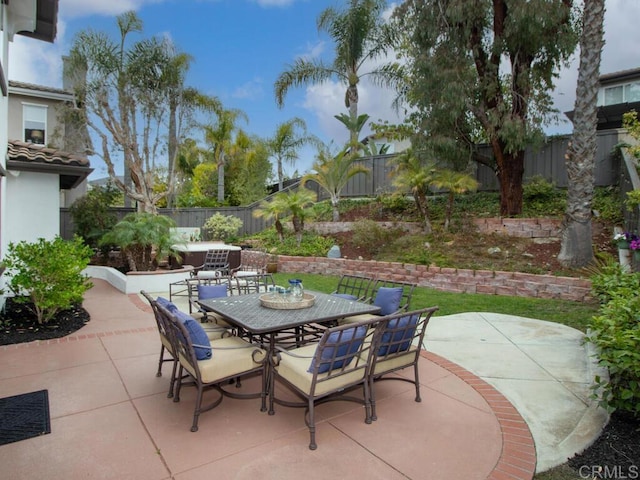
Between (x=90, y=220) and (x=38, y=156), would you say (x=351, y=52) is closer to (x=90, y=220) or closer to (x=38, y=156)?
(x=90, y=220)

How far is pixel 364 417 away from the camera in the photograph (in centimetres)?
334

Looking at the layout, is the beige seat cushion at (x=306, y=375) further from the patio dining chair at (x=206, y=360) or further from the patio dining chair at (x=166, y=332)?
the patio dining chair at (x=166, y=332)

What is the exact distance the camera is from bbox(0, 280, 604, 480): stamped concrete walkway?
2.61m

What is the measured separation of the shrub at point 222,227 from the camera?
17.4 meters

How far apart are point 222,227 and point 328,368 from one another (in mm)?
14987

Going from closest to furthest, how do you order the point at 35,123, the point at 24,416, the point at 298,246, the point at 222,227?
1. the point at 24,416
2. the point at 298,246
3. the point at 35,123
4. the point at 222,227

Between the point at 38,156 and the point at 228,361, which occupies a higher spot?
the point at 38,156

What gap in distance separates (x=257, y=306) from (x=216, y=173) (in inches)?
858

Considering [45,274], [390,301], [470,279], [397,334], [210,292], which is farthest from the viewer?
[470,279]

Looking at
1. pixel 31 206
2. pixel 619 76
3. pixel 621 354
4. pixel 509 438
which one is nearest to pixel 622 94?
pixel 619 76

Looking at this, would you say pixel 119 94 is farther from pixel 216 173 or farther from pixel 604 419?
pixel 604 419

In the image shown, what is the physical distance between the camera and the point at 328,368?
308 centimetres

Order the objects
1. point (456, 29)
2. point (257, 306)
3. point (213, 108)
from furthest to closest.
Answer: point (213, 108) < point (456, 29) < point (257, 306)

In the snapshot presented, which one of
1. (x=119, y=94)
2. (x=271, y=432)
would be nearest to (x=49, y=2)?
(x=119, y=94)
